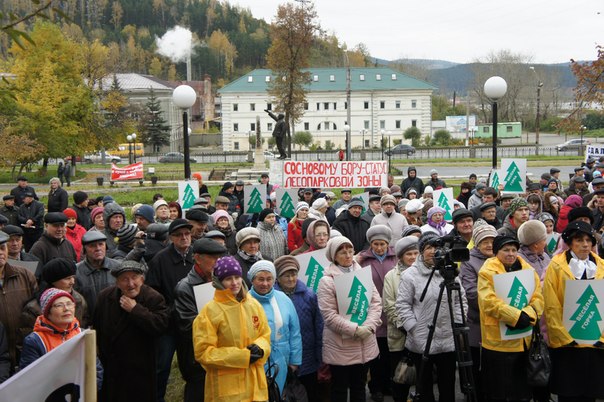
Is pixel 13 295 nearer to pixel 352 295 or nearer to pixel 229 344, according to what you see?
pixel 229 344

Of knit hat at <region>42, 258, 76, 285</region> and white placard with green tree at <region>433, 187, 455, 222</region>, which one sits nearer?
knit hat at <region>42, 258, 76, 285</region>

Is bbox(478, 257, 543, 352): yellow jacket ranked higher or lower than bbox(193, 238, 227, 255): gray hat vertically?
lower

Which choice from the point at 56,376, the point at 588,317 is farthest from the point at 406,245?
the point at 56,376

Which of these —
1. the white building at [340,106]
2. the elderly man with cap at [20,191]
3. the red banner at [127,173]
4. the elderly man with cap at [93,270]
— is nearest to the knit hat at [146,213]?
the elderly man with cap at [93,270]

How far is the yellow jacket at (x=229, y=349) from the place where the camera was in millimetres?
5113

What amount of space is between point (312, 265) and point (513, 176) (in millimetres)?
5564

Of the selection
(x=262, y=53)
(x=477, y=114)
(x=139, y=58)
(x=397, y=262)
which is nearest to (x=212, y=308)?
(x=397, y=262)

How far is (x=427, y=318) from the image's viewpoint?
632 centimetres

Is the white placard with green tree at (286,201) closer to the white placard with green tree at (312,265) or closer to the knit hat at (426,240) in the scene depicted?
the white placard with green tree at (312,265)

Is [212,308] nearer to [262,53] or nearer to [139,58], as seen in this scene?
[139,58]

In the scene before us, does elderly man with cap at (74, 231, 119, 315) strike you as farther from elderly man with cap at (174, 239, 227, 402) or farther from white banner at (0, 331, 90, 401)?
white banner at (0, 331, 90, 401)

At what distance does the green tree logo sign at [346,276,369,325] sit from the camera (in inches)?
250

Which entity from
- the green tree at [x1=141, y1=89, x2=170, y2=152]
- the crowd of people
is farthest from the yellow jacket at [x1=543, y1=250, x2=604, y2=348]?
the green tree at [x1=141, y1=89, x2=170, y2=152]

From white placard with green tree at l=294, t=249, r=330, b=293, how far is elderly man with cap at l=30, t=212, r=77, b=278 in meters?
3.00
